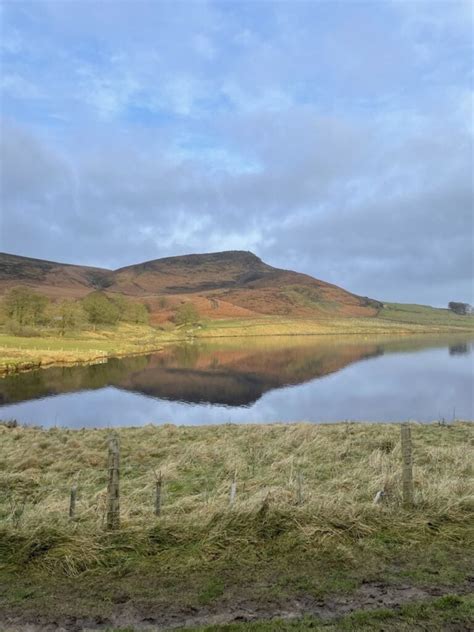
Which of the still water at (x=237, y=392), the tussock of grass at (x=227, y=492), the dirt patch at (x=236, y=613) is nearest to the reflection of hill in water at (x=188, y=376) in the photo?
the still water at (x=237, y=392)

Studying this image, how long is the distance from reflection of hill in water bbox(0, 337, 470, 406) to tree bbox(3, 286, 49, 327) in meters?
27.0

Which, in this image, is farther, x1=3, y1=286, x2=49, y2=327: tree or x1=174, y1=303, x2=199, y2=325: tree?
x1=174, y1=303, x2=199, y2=325: tree

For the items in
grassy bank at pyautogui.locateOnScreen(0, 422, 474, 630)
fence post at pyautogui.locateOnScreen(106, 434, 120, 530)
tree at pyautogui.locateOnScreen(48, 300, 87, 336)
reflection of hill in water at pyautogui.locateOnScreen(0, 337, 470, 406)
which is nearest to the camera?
grassy bank at pyautogui.locateOnScreen(0, 422, 474, 630)

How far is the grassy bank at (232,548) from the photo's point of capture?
598 cm

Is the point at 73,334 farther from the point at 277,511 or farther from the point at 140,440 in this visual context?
the point at 277,511

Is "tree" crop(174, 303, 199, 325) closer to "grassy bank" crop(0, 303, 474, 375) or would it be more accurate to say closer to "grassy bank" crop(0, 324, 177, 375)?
"grassy bank" crop(0, 303, 474, 375)

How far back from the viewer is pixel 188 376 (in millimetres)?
54250

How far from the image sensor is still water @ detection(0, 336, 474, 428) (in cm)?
3253

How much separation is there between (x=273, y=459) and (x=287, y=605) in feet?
30.7

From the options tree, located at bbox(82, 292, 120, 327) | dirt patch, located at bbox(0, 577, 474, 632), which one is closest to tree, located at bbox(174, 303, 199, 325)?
tree, located at bbox(82, 292, 120, 327)

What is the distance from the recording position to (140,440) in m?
19.7

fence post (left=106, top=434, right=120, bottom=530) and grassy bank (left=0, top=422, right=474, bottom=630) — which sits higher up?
fence post (left=106, top=434, right=120, bottom=530)

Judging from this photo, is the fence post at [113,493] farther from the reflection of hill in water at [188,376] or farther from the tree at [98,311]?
the tree at [98,311]

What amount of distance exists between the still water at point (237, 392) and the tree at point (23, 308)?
30.1m
